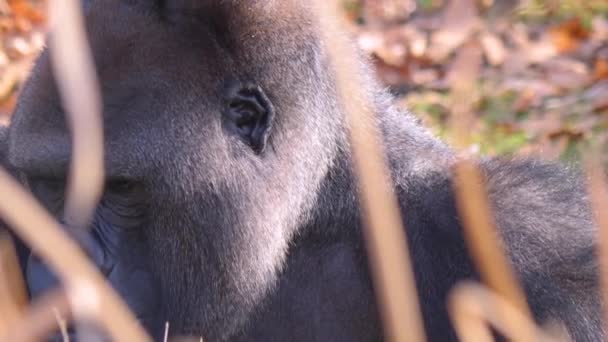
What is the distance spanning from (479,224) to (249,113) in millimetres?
636

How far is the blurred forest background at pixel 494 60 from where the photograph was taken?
239 inches

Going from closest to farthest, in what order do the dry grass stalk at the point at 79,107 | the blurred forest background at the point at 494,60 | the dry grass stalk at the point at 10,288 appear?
the dry grass stalk at the point at 79,107 → the dry grass stalk at the point at 10,288 → the blurred forest background at the point at 494,60

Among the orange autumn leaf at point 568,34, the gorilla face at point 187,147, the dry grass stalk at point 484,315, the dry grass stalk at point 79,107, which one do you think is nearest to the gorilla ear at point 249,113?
the gorilla face at point 187,147

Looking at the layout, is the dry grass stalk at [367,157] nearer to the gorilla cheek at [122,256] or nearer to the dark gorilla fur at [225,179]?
the dark gorilla fur at [225,179]

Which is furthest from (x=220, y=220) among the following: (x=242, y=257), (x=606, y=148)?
(x=606, y=148)

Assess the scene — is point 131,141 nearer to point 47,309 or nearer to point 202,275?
point 202,275

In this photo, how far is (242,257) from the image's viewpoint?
3.07 meters

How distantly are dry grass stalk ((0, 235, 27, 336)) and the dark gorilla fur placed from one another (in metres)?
0.08

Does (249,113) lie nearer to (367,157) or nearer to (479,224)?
(367,157)

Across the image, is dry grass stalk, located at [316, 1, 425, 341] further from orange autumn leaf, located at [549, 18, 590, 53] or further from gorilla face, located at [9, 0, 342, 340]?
orange autumn leaf, located at [549, 18, 590, 53]

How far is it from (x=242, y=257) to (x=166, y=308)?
23 cm

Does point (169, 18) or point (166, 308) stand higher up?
point (169, 18)

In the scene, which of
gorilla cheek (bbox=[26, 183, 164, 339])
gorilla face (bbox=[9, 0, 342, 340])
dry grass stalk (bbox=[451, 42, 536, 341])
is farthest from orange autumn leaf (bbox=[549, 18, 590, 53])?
gorilla cheek (bbox=[26, 183, 164, 339])

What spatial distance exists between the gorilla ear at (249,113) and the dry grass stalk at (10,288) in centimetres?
68
